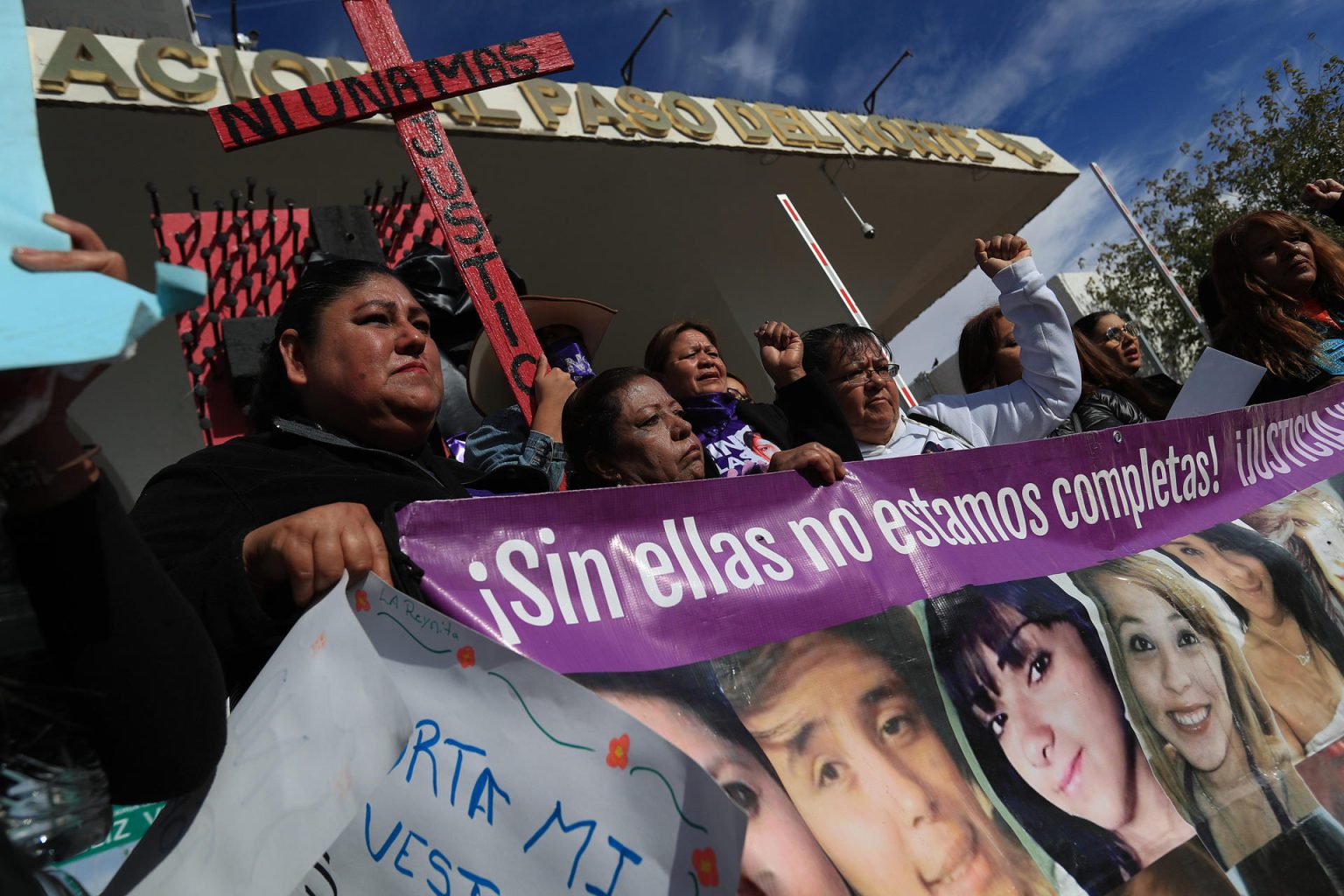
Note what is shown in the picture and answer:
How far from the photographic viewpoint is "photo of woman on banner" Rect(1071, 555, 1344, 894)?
139 centimetres

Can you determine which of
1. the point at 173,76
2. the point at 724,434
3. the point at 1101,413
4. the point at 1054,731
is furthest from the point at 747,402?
the point at 173,76

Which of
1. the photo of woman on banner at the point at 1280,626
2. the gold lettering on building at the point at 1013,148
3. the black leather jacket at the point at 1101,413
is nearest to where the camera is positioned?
the photo of woman on banner at the point at 1280,626

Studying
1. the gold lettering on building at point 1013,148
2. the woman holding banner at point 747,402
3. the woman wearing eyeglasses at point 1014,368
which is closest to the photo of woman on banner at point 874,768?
the woman holding banner at point 747,402

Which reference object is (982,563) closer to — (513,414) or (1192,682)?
(1192,682)

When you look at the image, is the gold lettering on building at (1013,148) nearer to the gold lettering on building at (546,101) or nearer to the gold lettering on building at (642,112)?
the gold lettering on building at (642,112)

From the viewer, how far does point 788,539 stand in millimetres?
1614

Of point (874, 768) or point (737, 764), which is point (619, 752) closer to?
point (737, 764)

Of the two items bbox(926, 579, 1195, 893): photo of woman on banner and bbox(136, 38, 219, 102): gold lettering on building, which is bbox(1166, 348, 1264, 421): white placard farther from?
bbox(136, 38, 219, 102): gold lettering on building

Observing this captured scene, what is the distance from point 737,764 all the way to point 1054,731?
21.7 inches

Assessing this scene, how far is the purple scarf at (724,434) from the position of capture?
2502mm

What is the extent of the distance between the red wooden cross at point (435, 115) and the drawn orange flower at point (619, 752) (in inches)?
71.9

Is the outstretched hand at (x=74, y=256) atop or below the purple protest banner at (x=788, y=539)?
atop

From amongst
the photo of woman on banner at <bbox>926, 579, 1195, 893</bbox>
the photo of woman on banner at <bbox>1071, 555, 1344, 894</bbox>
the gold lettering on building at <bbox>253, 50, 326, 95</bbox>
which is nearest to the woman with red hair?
the photo of woman on banner at <bbox>1071, 555, 1344, 894</bbox>

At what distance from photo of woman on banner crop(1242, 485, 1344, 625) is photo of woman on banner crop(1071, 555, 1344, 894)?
17.0 inches
